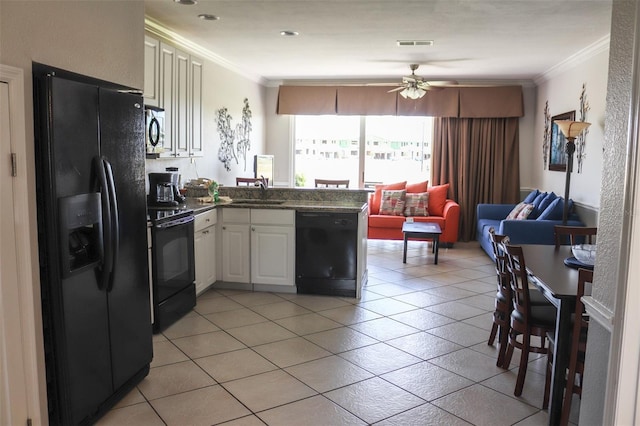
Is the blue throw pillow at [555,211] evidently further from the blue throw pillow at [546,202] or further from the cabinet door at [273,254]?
the cabinet door at [273,254]

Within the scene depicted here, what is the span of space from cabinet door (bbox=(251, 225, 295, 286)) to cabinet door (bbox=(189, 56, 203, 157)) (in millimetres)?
1487

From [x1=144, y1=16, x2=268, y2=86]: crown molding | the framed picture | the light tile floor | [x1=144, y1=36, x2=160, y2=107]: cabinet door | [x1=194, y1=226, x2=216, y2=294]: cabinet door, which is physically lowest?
the light tile floor

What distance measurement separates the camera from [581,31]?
5.12m

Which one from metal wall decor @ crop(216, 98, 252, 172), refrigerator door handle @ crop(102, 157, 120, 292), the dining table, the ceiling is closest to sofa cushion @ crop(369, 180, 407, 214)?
the ceiling

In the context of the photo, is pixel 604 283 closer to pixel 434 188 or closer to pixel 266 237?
pixel 266 237

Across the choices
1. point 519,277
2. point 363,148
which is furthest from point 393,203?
point 519,277

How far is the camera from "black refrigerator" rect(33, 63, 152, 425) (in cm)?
230

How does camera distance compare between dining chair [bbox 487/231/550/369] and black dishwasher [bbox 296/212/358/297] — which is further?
black dishwasher [bbox 296/212/358/297]

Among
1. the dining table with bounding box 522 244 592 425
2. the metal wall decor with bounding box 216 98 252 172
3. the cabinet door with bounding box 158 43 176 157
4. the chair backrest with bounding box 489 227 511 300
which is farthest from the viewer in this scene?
the metal wall decor with bounding box 216 98 252 172

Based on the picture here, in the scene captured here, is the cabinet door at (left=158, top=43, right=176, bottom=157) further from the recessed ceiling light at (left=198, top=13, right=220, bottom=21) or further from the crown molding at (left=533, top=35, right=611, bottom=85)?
the crown molding at (left=533, top=35, right=611, bottom=85)

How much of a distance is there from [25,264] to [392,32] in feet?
13.6

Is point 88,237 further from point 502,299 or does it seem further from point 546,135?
point 546,135

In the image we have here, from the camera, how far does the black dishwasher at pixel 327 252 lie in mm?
4914

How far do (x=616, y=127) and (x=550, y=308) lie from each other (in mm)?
1760
